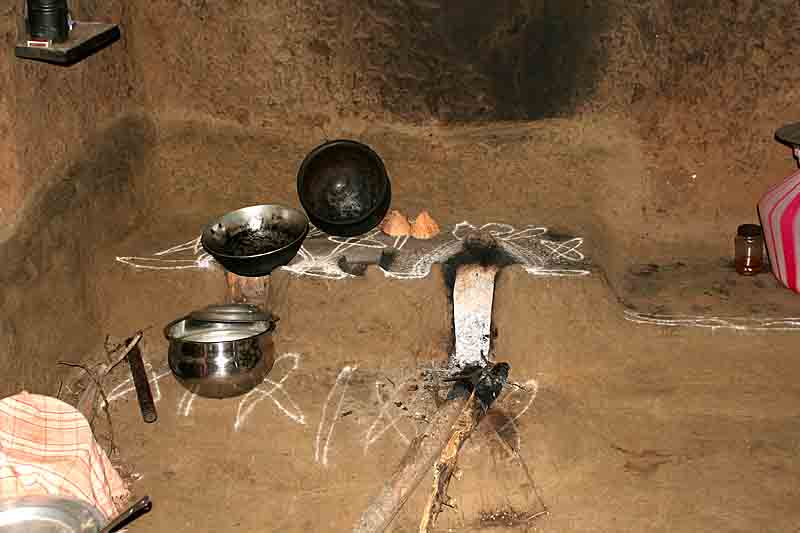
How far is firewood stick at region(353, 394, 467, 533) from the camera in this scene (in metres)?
4.08

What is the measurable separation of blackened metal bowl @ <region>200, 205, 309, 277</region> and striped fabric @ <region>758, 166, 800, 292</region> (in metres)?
2.67

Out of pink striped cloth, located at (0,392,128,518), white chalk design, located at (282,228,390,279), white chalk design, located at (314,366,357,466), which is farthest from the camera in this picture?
white chalk design, located at (282,228,390,279)

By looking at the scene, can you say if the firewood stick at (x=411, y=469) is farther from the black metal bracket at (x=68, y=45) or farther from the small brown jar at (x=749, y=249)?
the black metal bracket at (x=68, y=45)

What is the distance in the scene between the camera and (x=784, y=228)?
5133 mm

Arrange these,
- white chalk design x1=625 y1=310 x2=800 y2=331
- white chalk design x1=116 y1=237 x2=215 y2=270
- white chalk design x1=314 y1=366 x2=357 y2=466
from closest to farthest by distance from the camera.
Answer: white chalk design x1=314 y1=366 x2=357 y2=466
white chalk design x1=625 y1=310 x2=800 y2=331
white chalk design x1=116 y1=237 x2=215 y2=270

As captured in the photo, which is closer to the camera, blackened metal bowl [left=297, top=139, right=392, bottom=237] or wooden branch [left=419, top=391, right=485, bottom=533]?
wooden branch [left=419, top=391, right=485, bottom=533]

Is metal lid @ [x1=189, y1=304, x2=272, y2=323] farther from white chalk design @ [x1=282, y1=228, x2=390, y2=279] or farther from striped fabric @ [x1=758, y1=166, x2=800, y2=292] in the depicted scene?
striped fabric @ [x1=758, y1=166, x2=800, y2=292]

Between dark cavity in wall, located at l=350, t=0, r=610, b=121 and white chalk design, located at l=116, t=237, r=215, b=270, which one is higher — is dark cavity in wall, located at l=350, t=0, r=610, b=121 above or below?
above

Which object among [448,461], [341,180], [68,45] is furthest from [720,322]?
[68,45]

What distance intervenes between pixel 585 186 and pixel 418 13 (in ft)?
5.01

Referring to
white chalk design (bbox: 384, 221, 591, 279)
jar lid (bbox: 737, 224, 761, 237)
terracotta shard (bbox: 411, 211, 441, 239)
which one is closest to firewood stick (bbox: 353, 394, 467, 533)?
white chalk design (bbox: 384, 221, 591, 279)

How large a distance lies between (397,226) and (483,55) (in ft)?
3.98

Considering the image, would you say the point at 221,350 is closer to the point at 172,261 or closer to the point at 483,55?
the point at 172,261

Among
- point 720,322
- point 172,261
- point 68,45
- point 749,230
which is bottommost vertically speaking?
point 720,322
